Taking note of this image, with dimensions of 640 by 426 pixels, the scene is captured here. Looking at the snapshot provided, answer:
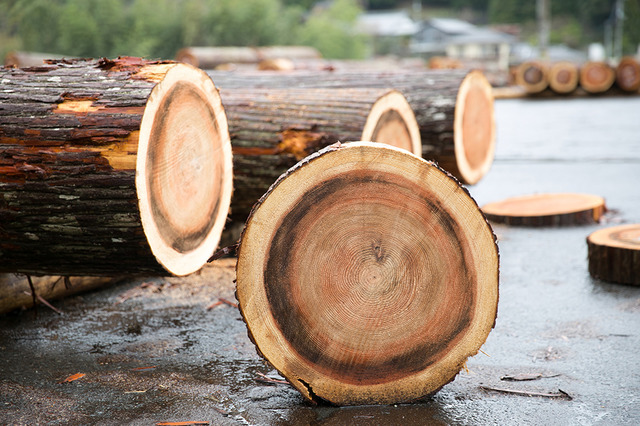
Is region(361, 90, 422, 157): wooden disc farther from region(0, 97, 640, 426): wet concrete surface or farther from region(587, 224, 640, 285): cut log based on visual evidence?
region(587, 224, 640, 285): cut log

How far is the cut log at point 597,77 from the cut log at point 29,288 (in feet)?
61.8

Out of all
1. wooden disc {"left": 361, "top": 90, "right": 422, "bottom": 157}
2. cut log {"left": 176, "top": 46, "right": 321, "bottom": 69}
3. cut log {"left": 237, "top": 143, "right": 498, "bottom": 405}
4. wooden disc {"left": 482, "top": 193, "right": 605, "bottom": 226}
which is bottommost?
wooden disc {"left": 482, "top": 193, "right": 605, "bottom": 226}

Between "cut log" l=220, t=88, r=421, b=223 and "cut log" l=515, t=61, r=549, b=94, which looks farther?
"cut log" l=515, t=61, r=549, b=94

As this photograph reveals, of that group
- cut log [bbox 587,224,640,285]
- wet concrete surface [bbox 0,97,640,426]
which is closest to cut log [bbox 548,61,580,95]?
wet concrete surface [bbox 0,97,640,426]

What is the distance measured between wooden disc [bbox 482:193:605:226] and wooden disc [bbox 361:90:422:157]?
1.14 m

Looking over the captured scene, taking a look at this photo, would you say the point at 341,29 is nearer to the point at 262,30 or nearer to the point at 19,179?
the point at 262,30

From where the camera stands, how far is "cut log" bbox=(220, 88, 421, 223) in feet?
12.9

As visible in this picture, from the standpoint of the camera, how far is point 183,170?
10.3 feet

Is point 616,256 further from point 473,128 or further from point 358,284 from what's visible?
point 473,128

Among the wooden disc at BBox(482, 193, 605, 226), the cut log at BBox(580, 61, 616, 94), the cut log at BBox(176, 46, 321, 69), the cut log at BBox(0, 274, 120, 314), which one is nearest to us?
the cut log at BBox(0, 274, 120, 314)

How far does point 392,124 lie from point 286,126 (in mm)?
755

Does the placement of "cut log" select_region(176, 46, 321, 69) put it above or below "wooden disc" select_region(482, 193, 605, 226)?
above

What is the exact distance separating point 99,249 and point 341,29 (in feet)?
100

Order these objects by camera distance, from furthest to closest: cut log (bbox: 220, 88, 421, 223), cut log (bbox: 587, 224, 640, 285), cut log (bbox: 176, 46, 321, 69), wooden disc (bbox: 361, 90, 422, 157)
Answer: cut log (bbox: 176, 46, 321, 69), wooden disc (bbox: 361, 90, 422, 157), cut log (bbox: 220, 88, 421, 223), cut log (bbox: 587, 224, 640, 285)
